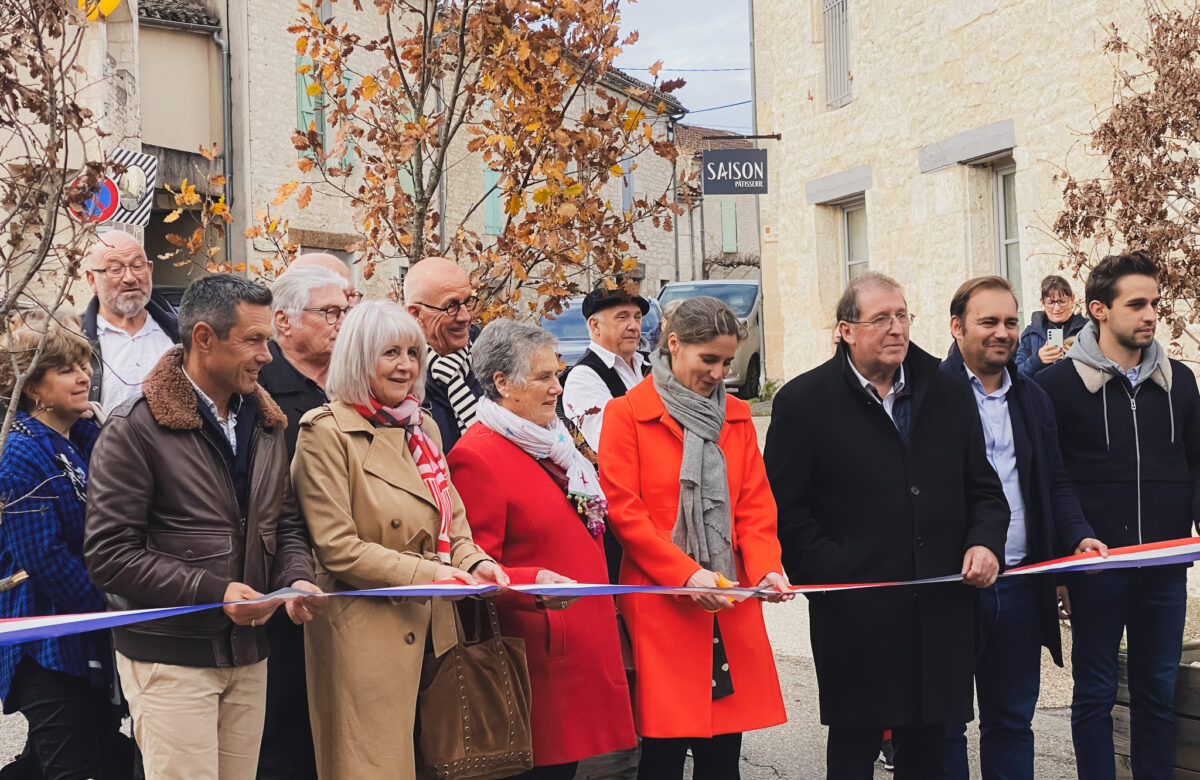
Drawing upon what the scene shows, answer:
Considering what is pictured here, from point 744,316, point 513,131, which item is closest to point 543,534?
point 513,131

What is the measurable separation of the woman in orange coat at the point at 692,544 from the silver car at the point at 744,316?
1559 cm

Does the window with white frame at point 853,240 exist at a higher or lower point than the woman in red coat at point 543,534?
higher

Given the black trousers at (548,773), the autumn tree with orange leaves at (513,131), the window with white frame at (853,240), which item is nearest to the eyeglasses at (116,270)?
the autumn tree with orange leaves at (513,131)

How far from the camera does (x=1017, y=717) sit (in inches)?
197

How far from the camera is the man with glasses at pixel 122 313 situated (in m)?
5.84

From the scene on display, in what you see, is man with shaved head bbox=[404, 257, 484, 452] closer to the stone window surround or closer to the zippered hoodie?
the zippered hoodie

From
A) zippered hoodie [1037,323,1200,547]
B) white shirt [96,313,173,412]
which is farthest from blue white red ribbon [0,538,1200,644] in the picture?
white shirt [96,313,173,412]

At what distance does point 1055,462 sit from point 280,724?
120 inches

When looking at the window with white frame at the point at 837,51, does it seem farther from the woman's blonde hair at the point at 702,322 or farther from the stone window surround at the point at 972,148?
the woman's blonde hair at the point at 702,322

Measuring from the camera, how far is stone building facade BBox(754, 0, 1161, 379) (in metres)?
11.1

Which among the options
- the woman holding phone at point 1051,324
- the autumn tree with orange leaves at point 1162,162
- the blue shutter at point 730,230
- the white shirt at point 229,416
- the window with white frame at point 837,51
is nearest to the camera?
the white shirt at point 229,416

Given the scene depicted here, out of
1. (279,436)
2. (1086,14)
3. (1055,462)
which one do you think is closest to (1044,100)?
(1086,14)

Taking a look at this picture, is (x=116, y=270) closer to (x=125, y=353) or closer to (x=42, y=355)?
(x=125, y=353)

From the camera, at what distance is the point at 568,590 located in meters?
4.24
